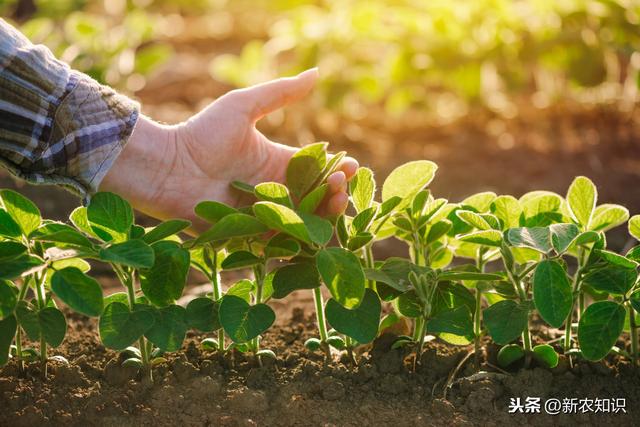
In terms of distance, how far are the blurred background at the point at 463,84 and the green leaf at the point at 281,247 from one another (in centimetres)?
198

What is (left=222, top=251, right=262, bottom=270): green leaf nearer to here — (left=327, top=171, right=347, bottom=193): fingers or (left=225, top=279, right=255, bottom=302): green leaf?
(left=225, top=279, right=255, bottom=302): green leaf

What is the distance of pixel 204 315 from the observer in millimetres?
1885

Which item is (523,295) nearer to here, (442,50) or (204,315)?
(204,315)

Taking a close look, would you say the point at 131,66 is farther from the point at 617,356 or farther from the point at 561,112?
the point at 617,356

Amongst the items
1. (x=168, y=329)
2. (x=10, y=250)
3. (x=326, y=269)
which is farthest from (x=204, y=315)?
(x=10, y=250)

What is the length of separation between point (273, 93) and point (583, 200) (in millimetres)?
789

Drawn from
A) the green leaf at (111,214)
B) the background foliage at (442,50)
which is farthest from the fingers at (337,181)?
the background foliage at (442,50)

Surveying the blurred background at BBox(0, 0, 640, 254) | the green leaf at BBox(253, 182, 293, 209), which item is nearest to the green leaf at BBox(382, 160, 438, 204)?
the green leaf at BBox(253, 182, 293, 209)

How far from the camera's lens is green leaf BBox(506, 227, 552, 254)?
1765 millimetres

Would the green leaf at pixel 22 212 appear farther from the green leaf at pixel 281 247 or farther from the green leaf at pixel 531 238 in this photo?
the green leaf at pixel 531 238

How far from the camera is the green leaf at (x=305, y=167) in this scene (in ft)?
6.56

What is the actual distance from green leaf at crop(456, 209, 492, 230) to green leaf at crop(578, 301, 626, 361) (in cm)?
27

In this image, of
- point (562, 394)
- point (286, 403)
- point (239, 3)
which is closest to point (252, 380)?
point (286, 403)

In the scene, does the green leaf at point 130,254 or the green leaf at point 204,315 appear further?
the green leaf at point 204,315
